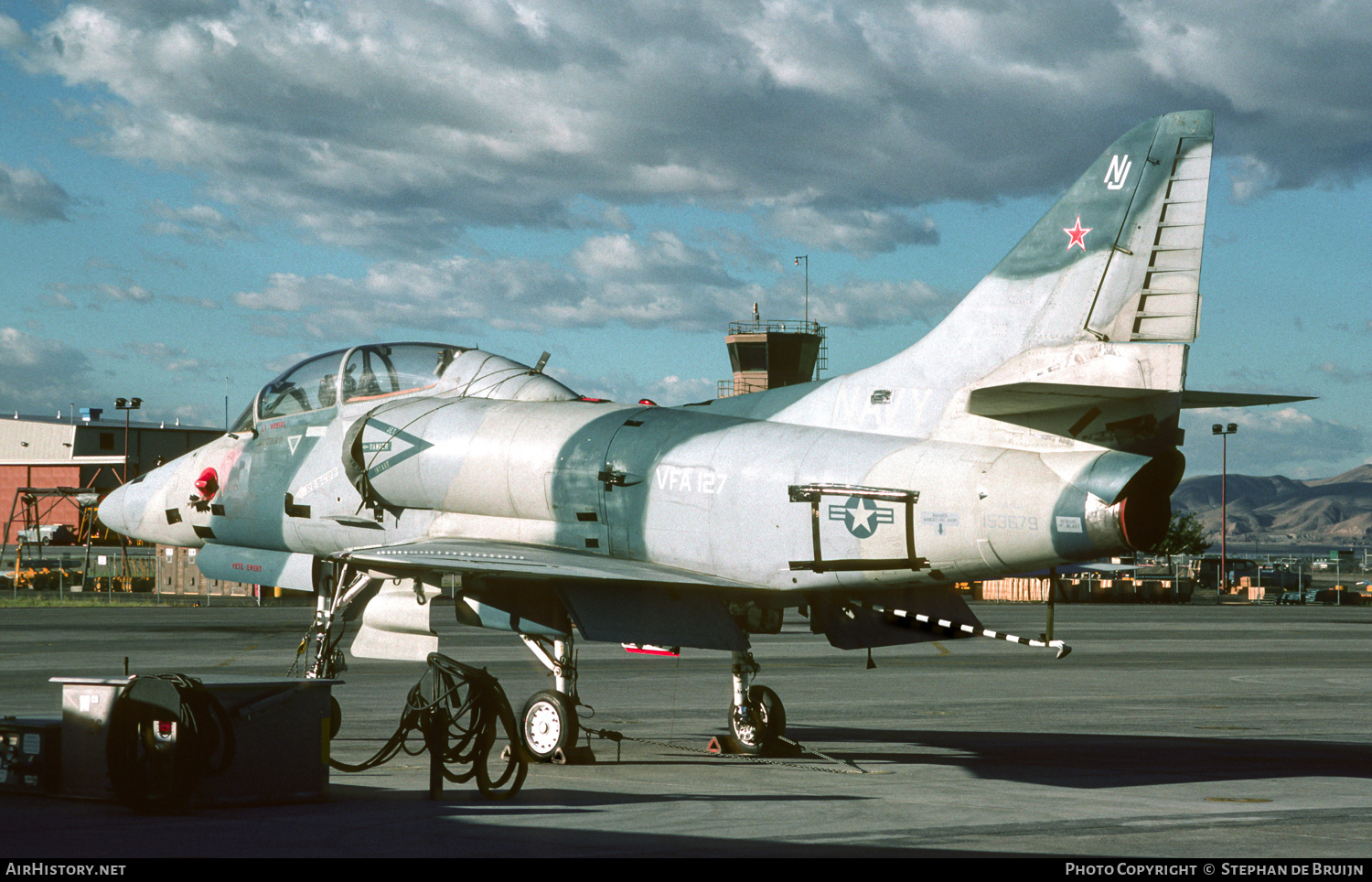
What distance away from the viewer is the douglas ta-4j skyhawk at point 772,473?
10617mm

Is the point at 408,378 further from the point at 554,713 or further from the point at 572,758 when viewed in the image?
the point at 572,758

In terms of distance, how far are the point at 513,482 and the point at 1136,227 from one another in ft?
21.0

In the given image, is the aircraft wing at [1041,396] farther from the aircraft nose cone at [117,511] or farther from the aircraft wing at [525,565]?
the aircraft nose cone at [117,511]

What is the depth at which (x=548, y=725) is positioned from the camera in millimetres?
13828

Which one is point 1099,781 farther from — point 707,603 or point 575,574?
point 575,574

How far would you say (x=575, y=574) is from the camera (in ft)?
Answer: 37.9

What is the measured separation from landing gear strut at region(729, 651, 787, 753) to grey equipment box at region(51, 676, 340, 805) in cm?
510

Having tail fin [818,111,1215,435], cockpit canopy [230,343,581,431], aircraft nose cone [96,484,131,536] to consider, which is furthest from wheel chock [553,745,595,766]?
aircraft nose cone [96,484,131,536]

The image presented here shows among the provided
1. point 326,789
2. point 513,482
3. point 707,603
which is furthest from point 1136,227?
point 326,789

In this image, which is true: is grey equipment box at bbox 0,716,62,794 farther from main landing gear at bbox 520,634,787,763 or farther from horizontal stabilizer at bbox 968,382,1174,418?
horizontal stabilizer at bbox 968,382,1174,418

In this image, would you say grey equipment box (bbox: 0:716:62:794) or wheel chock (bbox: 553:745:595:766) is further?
wheel chock (bbox: 553:745:595:766)

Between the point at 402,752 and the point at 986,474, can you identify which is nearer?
the point at 986,474

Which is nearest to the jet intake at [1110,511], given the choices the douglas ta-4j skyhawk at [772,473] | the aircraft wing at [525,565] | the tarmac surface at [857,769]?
the douglas ta-4j skyhawk at [772,473]

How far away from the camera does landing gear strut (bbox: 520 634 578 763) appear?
13695 mm
